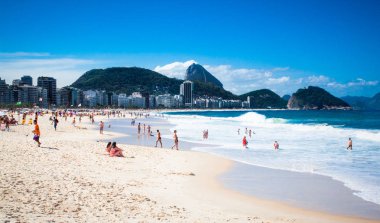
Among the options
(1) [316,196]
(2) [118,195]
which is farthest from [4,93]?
(1) [316,196]

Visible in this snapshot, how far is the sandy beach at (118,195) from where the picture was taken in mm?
6910

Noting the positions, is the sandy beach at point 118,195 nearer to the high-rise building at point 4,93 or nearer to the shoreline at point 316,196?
the shoreline at point 316,196

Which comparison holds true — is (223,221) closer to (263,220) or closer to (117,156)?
(263,220)

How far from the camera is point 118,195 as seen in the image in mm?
8578

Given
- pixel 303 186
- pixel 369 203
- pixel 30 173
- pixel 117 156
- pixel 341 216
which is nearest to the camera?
pixel 341 216

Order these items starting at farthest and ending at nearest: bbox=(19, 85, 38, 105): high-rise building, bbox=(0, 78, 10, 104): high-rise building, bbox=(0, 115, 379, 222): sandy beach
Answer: bbox=(19, 85, 38, 105): high-rise building → bbox=(0, 78, 10, 104): high-rise building → bbox=(0, 115, 379, 222): sandy beach

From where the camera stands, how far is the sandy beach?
6.91 metres

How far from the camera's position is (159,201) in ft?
27.8

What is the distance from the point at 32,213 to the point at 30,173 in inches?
162

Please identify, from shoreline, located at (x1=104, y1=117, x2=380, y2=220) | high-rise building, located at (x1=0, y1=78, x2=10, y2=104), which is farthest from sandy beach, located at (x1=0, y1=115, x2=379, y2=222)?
high-rise building, located at (x1=0, y1=78, x2=10, y2=104)

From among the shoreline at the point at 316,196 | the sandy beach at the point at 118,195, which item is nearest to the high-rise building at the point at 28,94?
the sandy beach at the point at 118,195

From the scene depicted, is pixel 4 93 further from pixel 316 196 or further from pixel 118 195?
pixel 316 196

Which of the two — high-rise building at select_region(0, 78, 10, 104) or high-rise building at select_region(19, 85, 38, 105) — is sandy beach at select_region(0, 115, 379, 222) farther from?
high-rise building at select_region(19, 85, 38, 105)

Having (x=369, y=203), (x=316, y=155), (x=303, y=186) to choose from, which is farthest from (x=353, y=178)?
(x=316, y=155)
